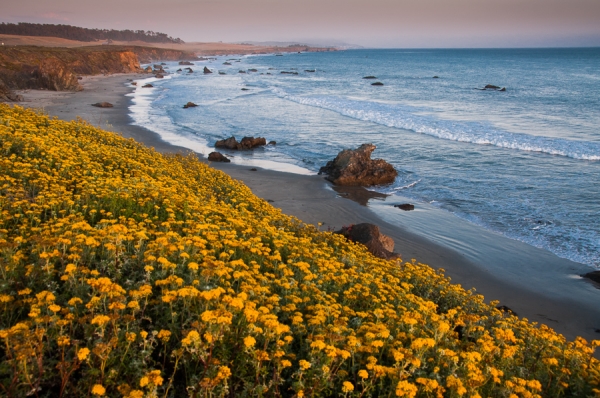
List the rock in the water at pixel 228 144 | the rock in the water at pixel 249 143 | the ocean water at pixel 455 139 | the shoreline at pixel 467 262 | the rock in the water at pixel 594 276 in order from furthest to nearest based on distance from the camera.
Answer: the rock in the water at pixel 249 143
the rock in the water at pixel 228 144
the ocean water at pixel 455 139
the rock in the water at pixel 594 276
the shoreline at pixel 467 262

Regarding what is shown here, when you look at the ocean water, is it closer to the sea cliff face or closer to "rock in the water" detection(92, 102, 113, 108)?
"rock in the water" detection(92, 102, 113, 108)

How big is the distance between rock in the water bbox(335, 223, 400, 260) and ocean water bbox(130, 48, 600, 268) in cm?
487

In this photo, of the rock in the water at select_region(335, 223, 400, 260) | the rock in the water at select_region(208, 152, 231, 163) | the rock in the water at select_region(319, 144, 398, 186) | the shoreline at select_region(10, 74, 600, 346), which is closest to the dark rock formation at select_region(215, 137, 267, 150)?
the rock in the water at select_region(208, 152, 231, 163)

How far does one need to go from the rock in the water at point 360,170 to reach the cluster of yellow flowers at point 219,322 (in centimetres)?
1039

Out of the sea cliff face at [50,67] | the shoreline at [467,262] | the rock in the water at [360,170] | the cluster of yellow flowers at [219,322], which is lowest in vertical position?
the shoreline at [467,262]

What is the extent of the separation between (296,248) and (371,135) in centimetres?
2258

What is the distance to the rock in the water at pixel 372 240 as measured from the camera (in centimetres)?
982

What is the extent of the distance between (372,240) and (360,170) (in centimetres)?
833

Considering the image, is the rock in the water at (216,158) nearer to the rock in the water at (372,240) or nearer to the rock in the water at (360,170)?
the rock in the water at (360,170)

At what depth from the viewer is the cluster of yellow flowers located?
3.67m

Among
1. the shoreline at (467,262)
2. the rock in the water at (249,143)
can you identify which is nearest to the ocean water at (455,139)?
the rock in the water at (249,143)

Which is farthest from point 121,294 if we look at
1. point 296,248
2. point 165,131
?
point 165,131

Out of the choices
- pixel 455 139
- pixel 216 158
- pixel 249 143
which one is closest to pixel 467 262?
pixel 216 158

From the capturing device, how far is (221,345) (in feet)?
13.1
